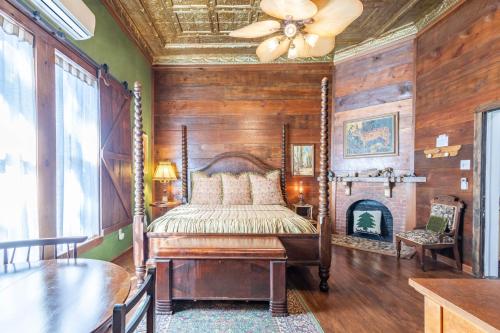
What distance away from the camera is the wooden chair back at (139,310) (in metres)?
0.61

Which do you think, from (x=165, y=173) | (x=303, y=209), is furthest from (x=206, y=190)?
(x=303, y=209)

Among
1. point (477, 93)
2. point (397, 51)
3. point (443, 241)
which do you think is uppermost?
point (397, 51)

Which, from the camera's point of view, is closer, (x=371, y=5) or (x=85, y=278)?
(x=85, y=278)

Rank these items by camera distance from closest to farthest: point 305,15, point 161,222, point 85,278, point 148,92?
point 85,278, point 305,15, point 161,222, point 148,92

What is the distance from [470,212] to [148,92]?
5.09 meters

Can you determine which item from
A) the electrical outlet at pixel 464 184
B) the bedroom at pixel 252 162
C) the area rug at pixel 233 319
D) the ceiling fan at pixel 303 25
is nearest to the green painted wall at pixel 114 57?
the bedroom at pixel 252 162

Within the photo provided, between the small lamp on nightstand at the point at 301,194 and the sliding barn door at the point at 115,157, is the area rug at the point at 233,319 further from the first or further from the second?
the small lamp on nightstand at the point at 301,194

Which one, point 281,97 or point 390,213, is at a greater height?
point 281,97

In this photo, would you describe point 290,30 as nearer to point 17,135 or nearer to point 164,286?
point 17,135

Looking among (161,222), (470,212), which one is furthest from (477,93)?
(161,222)

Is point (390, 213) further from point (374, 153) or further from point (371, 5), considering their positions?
point (371, 5)

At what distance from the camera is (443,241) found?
2955 mm

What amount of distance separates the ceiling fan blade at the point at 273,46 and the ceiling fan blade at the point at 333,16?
31cm

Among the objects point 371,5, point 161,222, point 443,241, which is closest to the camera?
point 161,222
